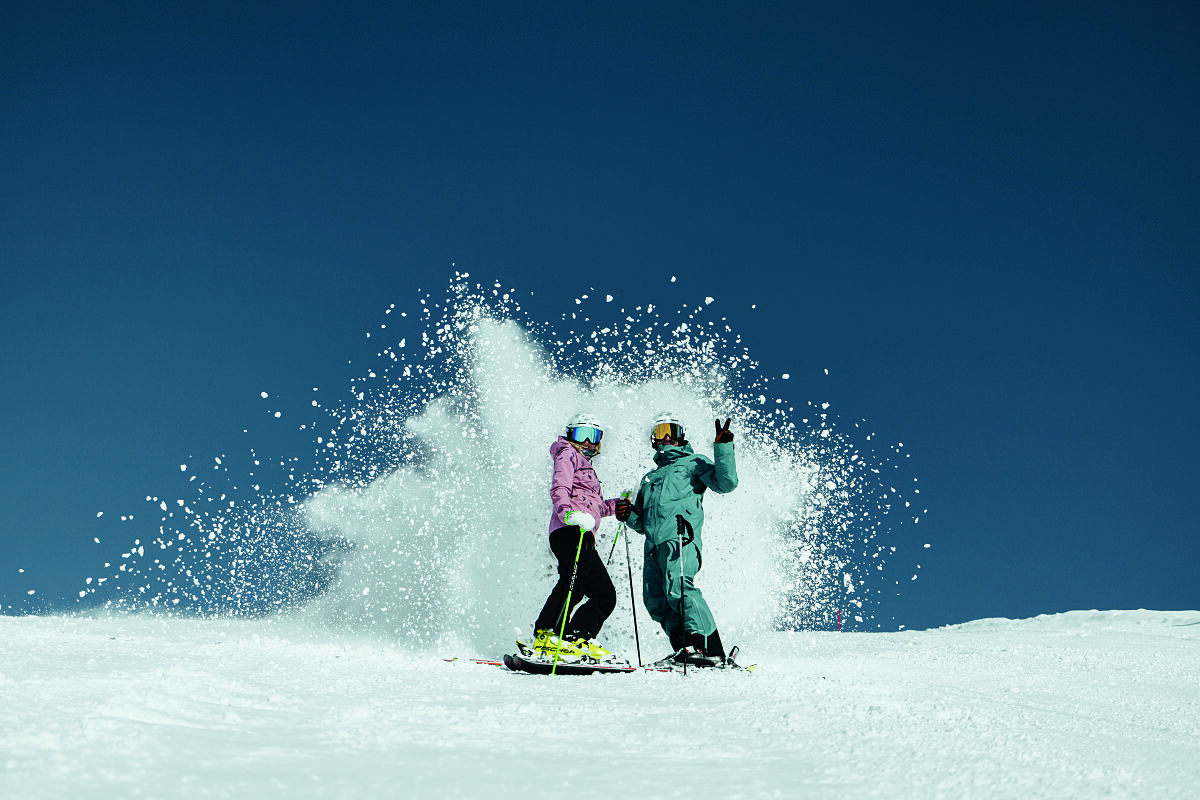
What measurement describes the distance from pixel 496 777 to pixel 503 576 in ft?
23.6

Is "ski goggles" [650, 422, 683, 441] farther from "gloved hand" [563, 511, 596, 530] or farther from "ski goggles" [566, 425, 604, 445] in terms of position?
"gloved hand" [563, 511, 596, 530]

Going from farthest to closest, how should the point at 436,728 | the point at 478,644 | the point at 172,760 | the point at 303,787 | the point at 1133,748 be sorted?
the point at 478,644
the point at 1133,748
the point at 436,728
the point at 172,760
the point at 303,787

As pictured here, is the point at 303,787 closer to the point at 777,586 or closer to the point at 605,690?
the point at 605,690

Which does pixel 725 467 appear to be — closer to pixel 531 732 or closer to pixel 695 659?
pixel 695 659

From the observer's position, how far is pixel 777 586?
31.7 ft

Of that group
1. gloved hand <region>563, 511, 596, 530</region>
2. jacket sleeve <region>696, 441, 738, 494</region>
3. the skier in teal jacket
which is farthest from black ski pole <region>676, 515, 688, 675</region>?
gloved hand <region>563, 511, 596, 530</region>

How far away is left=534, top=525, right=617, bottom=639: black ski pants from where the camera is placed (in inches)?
214

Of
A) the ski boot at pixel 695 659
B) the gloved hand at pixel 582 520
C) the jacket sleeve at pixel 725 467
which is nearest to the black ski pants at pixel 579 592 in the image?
the gloved hand at pixel 582 520

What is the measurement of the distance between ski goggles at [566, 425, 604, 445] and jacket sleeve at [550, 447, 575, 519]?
0.71ft

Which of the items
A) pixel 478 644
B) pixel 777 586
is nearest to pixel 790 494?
pixel 777 586

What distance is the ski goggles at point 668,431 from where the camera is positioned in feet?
20.7

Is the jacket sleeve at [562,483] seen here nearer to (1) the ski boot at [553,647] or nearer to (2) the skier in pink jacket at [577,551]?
(2) the skier in pink jacket at [577,551]

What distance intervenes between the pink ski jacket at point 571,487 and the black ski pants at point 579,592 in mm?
149

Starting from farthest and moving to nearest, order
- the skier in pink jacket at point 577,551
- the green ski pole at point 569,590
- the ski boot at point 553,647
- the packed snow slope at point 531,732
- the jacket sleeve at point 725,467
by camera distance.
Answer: the jacket sleeve at point 725,467 < the skier in pink jacket at point 577,551 < the green ski pole at point 569,590 < the ski boot at point 553,647 < the packed snow slope at point 531,732
